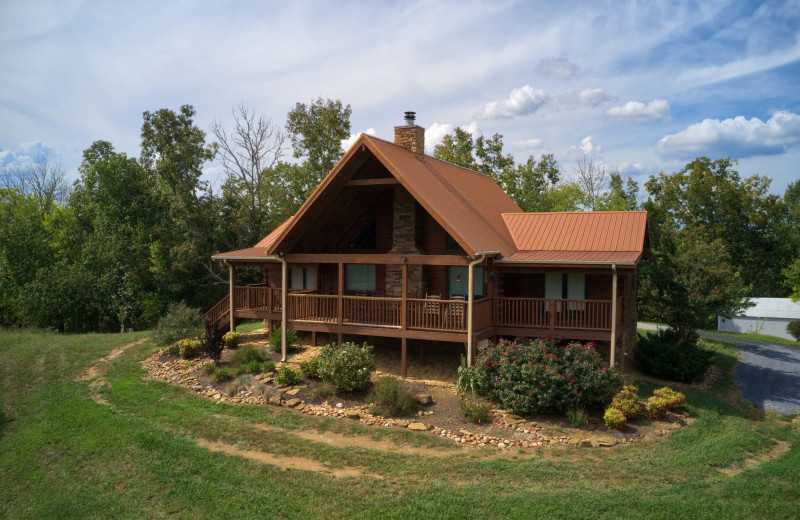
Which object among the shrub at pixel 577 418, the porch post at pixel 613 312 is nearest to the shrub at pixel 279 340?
the shrub at pixel 577 418

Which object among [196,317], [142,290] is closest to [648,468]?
[196,317]

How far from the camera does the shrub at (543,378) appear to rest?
43.7 feet

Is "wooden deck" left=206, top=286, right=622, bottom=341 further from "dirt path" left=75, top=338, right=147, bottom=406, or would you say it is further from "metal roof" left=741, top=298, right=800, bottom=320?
"metal roof" left=741, top=298, right=800, bottom=320

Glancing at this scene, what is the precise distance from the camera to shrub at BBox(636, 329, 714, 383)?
58.7ft

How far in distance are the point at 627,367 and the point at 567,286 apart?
4.13 meters

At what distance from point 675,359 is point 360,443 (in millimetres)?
11896

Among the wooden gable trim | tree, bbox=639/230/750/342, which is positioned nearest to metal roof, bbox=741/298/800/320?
tree, bbox=639/230/750/342

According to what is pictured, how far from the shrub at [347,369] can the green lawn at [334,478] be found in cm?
152

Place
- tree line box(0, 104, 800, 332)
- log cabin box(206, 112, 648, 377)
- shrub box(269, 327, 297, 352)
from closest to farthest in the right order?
log cabin box(206, 112, 648, 377), shrub box(269, 327, 297, 352), tree line box(0, 104, 800, 332)

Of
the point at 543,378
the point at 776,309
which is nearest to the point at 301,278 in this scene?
the point at 543,378

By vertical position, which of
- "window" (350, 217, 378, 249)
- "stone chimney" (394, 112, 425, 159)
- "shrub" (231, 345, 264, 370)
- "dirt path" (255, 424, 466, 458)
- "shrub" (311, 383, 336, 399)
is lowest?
"dirt path" (255, 424, 466, 458)

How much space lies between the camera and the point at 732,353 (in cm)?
2434

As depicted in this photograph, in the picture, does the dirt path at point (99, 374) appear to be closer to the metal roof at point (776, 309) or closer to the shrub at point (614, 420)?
the shrub at point (614, 420)

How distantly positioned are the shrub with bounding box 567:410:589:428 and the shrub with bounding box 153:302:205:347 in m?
13.4
